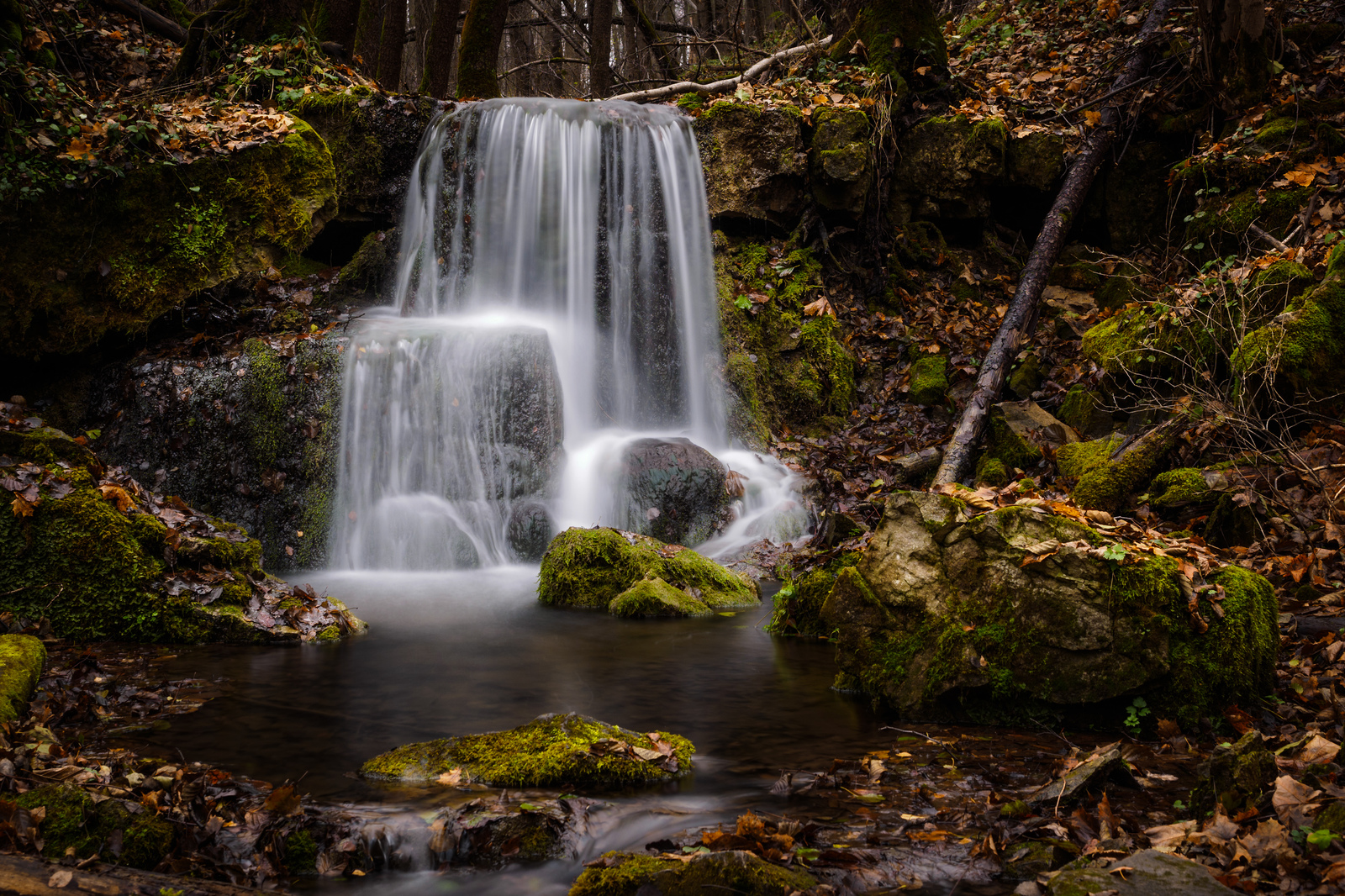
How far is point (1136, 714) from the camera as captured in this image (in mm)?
3900

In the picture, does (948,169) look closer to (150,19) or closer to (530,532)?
(530,532)

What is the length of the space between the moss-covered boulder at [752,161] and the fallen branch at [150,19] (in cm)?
806

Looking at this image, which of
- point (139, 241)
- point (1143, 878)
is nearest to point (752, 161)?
point (139, 241)

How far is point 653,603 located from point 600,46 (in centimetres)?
1316

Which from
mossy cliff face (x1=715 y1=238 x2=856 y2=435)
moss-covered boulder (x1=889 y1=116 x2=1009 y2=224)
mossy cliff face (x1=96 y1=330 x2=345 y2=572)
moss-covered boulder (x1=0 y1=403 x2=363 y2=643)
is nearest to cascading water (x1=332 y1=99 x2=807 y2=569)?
mossy cliff face (x1=715 y1=238 x2=856 y2=435)

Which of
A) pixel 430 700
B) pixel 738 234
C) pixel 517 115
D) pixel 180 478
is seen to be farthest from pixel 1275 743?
pixel 517 115

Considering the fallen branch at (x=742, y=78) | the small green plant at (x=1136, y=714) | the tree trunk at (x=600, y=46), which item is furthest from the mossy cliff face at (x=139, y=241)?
the small green plant at (x=1136, y=714)

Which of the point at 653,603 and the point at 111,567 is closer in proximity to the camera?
the point at 111,567

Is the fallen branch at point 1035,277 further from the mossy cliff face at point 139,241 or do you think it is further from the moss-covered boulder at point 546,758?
the mossy cliff face at point 139,241

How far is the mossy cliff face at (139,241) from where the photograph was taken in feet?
28.0

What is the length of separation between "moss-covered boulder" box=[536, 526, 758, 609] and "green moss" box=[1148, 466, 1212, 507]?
3375mm

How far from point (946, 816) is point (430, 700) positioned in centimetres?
295

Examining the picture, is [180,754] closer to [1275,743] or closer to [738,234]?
[1275,743]

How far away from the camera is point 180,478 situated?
859 cm
